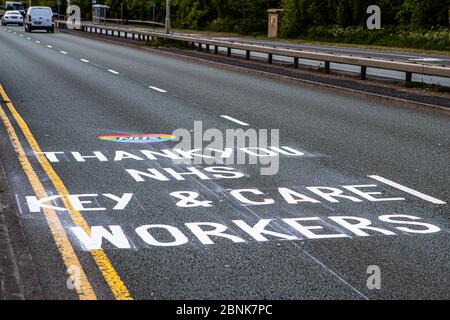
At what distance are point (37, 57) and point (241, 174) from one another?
25423mm

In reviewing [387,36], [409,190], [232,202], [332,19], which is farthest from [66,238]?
[332,19]

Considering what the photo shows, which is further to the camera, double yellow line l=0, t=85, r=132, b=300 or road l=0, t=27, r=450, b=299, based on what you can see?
road l=0, t=27, r=450, b=299

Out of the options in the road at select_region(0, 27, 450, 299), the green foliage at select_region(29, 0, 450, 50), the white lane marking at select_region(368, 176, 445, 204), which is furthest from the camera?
the green foliage at select_region(29, 0, 450, 50)

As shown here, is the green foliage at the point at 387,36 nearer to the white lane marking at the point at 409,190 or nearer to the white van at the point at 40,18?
the white van at the point at 40,18

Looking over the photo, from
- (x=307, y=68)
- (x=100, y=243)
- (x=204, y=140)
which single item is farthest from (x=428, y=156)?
(x=307, y=68)

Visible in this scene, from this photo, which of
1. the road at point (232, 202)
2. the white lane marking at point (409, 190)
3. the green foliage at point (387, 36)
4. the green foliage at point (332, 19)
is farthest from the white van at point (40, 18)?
the white lane marking at point (409, 190)

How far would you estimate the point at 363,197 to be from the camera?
368 inches

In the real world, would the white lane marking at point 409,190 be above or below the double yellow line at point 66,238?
above

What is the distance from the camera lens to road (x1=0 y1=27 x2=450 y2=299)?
6.41 meters

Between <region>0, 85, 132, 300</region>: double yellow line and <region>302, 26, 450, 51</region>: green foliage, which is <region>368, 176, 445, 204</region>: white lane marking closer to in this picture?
<region>0, 85, 132, 300</region>: double yellow line

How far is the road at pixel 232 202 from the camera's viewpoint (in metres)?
6.41

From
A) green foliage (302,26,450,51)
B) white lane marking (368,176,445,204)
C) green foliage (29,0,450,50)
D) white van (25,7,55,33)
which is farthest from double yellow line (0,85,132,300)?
white van (25,7,55,33)

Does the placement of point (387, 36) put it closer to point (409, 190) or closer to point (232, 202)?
point (409, 190)
